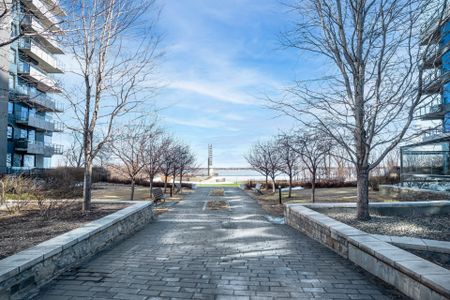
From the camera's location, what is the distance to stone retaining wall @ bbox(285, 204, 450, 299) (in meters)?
3.77

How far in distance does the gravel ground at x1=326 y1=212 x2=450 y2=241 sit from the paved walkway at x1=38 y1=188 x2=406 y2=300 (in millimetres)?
1187

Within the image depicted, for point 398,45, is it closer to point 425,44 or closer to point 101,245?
point 425,44

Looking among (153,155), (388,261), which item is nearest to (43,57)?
(153,155)

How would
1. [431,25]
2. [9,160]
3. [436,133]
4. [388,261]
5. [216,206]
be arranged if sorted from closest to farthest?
[388,261]
[431,25]
[436,133]
[216,206]
[9,160]

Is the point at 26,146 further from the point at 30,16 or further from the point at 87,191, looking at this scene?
the point at 30,16

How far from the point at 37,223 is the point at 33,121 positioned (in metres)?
32.3

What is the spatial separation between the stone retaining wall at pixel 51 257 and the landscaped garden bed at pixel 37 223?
60cm

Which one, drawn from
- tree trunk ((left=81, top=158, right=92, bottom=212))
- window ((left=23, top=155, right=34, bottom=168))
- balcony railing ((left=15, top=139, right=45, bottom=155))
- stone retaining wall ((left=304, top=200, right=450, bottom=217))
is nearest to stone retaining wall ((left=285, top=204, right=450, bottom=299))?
stone retaining wall ((left=304, top=200, right=450, bottom=217))

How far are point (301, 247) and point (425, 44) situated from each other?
5122 mm

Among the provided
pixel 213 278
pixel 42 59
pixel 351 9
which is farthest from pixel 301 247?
pixel 42 59

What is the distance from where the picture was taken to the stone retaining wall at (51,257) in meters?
4.09

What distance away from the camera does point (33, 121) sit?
36.4 meters

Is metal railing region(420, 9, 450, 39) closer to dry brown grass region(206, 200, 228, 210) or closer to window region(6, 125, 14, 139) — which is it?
dry brown grass region(206, 200, 228, 210)

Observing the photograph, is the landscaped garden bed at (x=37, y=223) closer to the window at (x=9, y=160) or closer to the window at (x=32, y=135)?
the window at (x=9, y=160)
